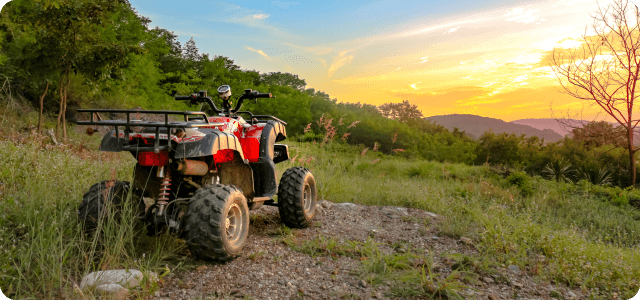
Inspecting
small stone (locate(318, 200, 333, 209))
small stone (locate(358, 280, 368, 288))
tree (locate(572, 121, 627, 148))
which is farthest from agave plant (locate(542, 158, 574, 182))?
small stone (locate(358, 280, 368, 288))

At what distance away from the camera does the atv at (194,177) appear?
3.14m

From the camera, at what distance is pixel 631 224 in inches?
275

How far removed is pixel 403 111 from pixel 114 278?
94.8 feet

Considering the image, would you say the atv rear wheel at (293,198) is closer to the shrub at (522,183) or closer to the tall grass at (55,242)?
the tall grass at (55,242)

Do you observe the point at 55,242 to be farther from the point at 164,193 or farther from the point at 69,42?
the point at 69,42

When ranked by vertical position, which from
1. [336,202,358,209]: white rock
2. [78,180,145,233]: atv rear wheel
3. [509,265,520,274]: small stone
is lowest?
[509,265,520,274]: small stone

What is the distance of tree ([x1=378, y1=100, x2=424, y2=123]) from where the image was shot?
27578mm

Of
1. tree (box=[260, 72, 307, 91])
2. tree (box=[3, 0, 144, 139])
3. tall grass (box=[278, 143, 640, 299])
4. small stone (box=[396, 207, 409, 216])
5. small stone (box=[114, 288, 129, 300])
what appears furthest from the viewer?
tree (box=[260, 72, 307, 91])

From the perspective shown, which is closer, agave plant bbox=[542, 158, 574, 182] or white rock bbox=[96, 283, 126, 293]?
white rock bbox=[96, 283, 126, 293]

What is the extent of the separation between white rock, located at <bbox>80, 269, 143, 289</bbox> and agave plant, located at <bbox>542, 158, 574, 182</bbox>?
39.0 ft

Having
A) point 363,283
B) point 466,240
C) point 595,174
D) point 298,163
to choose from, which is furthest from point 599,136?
point 363,283

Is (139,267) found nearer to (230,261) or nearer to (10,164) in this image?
(230,261)

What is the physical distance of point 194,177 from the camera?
3.76 meters

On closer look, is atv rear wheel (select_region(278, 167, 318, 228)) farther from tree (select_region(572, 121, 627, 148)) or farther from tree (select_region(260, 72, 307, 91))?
tree (select_region(260, 72, 307, 91))
